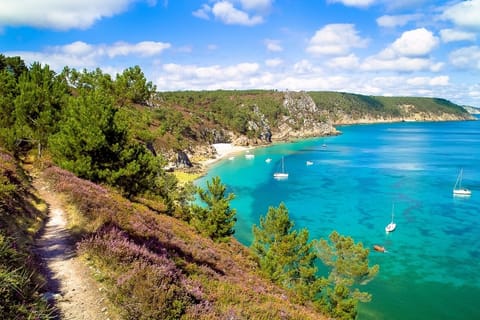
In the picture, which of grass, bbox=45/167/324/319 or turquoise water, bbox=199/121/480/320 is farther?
turquoise water, bbox=199/121/480/320

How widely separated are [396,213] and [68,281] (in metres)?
59.7

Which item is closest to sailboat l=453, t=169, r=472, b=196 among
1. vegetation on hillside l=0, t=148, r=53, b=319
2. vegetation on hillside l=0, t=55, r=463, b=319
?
vegetation on hillside l=0, t=55, r=463, b=319

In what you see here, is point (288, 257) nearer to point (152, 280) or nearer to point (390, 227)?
point (152, 280)

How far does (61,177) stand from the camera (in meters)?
19.1

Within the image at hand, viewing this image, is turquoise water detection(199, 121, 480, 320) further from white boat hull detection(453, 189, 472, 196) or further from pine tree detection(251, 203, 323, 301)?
pine tree detection(251, 203, 323, 301)

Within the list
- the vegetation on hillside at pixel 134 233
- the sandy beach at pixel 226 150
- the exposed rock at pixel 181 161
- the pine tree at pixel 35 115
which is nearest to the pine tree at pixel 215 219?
the vegetation on hillside at pixel 134 233

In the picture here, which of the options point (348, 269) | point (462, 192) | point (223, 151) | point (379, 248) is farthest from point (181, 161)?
point (348, 269)

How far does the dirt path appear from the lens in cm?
749

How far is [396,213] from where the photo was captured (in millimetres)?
57906

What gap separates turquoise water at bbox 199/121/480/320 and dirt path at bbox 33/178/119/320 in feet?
93.7

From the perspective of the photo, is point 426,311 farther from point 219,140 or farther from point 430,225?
point 219,140

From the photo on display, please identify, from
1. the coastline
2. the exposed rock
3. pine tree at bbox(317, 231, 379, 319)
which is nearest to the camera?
pine tree at bbox(317, 231, 379, 319)

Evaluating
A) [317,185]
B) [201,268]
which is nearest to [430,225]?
[317,185]

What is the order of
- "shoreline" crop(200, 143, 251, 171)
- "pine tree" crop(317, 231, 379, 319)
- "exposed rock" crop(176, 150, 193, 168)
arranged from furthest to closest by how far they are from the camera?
1. "shoreline" crop(200, 143, 251, 171)
2. "exposed rock" crop(176, 150, 193, 168)
3. "pine tree" crop(317, 231, 379, 319)
